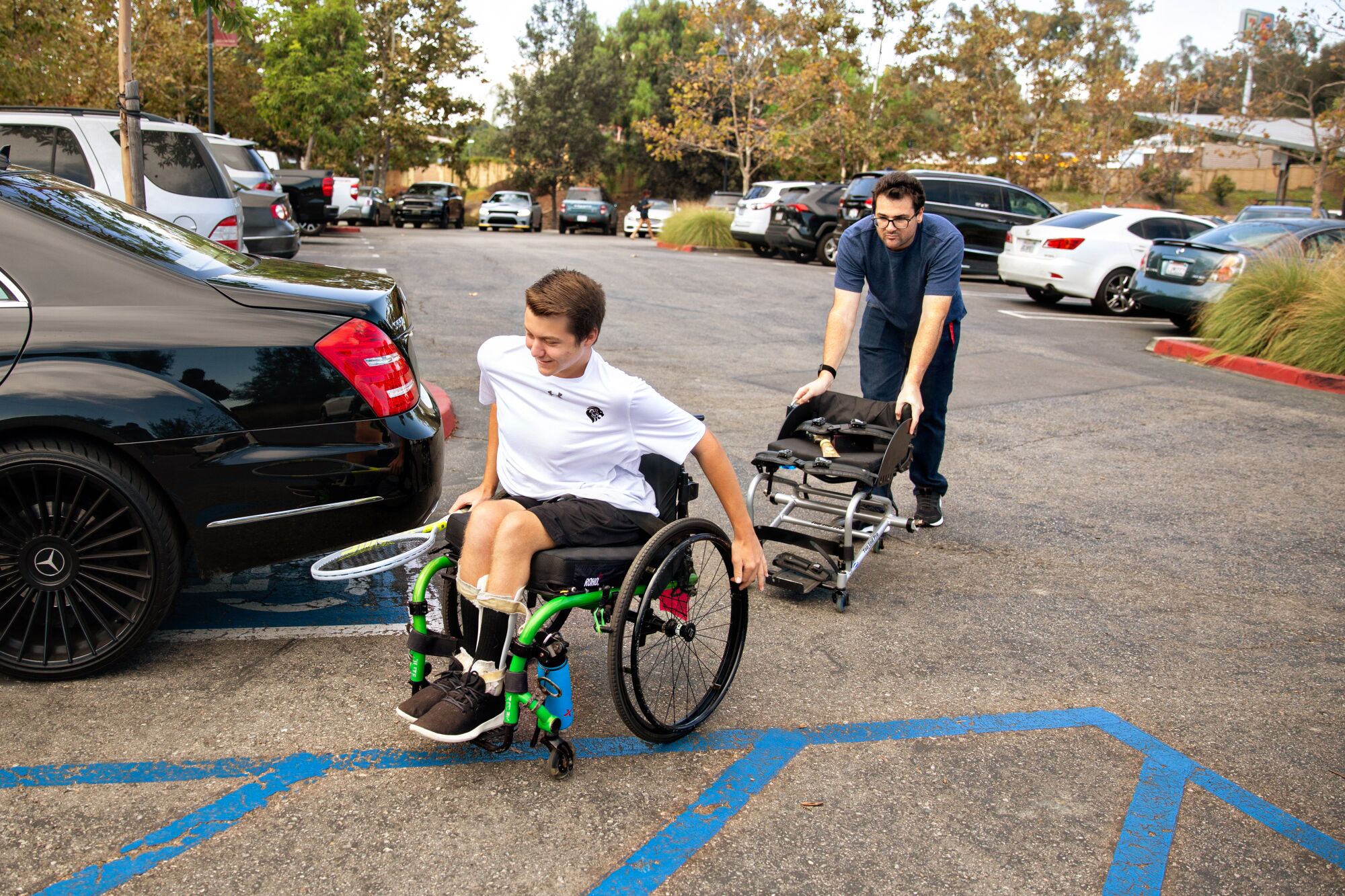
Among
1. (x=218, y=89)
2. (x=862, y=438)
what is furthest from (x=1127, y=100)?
(x=862, y=438)

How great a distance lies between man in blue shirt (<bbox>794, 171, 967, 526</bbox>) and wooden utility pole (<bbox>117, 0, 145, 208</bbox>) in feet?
16.8

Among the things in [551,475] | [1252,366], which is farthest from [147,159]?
[1252,366]

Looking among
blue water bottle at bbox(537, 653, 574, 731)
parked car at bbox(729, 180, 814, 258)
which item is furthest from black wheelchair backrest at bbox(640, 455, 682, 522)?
parked car at bbox(729, 180, 814, 258)

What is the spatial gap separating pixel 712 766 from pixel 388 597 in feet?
5.89

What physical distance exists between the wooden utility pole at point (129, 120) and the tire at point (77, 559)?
4822 mm

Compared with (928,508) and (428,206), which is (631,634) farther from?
(428,206)

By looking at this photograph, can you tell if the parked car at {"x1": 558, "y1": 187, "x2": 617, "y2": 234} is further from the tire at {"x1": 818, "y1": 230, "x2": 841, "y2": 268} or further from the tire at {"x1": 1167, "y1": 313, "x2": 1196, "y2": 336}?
the tire at {"x1": 1167, "y1": 313, "x2": 1196, "y2": 336}

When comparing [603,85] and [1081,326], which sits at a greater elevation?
[603,85]

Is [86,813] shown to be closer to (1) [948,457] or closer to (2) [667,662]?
(2) [667,662]

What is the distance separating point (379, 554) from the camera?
3.95m

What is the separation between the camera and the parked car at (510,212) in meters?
36.0

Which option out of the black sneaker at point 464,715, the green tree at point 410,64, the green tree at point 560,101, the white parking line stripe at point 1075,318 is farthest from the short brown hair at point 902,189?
the green tree at point 560,101

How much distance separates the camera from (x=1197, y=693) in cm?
397

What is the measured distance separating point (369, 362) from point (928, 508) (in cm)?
304
